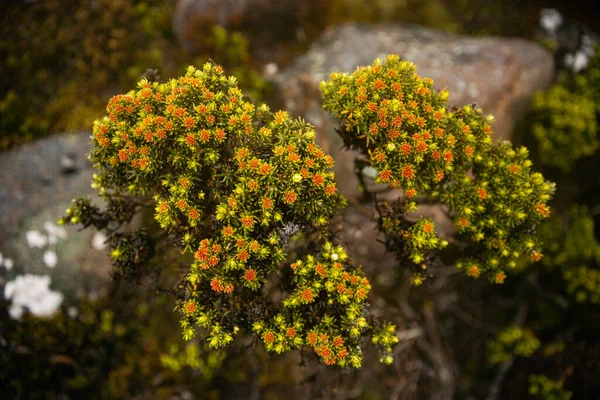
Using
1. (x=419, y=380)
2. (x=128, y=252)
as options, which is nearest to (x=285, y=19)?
(x=128, y=252)

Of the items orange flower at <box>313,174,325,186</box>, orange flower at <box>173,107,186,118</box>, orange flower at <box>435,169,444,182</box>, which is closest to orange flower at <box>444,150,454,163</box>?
orange flower at <box>435,169,444,182</box>

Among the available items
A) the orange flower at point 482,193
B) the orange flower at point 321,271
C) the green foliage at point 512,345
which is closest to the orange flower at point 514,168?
the orange flower at point 482,193

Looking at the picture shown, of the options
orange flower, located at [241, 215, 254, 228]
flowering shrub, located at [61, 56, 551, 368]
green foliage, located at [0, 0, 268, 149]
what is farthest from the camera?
green foliage, located at [0, 0, 268, 149]

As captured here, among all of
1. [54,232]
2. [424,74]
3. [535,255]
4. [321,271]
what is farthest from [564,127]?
[54,232]

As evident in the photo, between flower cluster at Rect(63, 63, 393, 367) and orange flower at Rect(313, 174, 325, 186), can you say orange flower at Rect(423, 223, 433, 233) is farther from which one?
orange flower at Rect(313, 174, 325, 186)

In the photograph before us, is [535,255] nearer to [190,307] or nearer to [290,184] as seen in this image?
[290,184]

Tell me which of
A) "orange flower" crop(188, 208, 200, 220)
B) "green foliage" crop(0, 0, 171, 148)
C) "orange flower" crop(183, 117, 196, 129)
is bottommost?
"orange flower" crop(188, 208, 200, 220)
